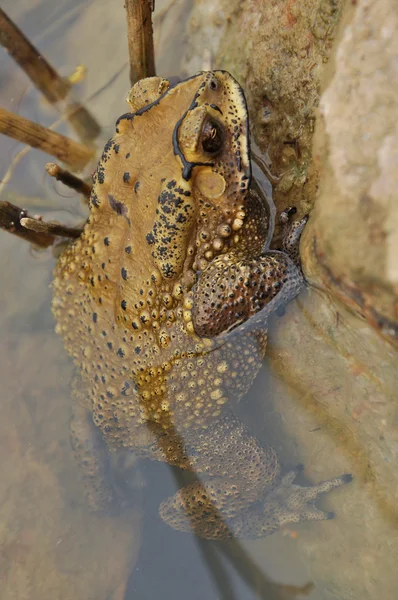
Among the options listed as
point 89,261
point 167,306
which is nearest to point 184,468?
point 167,306

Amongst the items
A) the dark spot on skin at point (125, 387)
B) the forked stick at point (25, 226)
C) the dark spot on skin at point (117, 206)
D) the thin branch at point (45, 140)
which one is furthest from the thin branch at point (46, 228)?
the dark spot on skin at point (125, 387)

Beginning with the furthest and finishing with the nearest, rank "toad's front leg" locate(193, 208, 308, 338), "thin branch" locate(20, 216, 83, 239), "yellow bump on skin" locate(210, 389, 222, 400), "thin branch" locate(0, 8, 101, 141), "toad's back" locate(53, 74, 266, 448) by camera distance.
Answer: "thin branch" locate(0, 8, 101, 141) < "thin branch" locate(20, 216, 83, 239) < "yellow bump on skin" locate(210, 389, 222, 400) < "toad's front leg" locate(193, 208, 308, 338) < "toad's back" locate(53, 74, 266, 448)

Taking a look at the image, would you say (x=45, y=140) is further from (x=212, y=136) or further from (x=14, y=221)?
(x=212, y=136)

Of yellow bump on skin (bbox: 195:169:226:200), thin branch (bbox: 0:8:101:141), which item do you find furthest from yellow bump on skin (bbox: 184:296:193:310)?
thin branch (bbox: 0:8:101:141)

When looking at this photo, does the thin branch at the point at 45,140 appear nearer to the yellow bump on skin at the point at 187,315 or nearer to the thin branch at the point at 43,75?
the thin branch at the point at 43,75

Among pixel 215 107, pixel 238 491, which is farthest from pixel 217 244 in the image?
pixel 238 491

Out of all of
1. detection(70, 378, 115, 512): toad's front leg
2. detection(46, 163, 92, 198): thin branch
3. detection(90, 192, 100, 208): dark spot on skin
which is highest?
detection(46, 163, 92, 198): thin branch

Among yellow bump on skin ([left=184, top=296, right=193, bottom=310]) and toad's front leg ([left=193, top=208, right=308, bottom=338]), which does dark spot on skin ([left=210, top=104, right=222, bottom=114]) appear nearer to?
toad's front leg ([left=193, top=208, right=308, bottom=338])
